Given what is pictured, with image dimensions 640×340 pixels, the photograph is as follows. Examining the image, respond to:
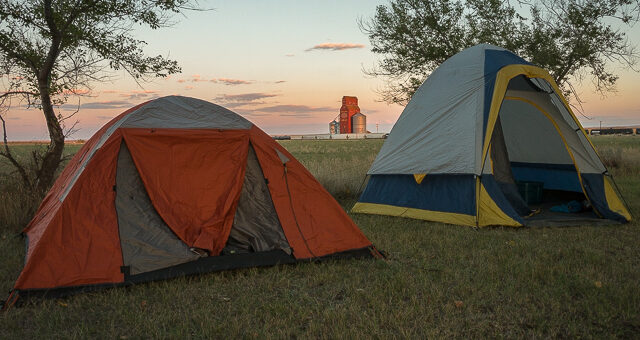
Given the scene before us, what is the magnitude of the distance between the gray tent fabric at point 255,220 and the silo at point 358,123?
119 metres

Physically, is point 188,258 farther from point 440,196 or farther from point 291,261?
point 440,196

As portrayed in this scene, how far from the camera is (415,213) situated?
8.05m

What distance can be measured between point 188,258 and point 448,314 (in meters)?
2.70

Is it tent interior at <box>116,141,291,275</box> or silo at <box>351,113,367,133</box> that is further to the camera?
silo at <box>351,113,367,133</box>

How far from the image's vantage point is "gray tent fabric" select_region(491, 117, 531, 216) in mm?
8625

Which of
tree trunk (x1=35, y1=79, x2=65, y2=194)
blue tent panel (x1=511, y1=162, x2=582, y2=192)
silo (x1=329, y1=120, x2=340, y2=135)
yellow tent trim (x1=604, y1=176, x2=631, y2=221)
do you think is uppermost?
silo (x1=329, y1=120, x2=340, y2=135)

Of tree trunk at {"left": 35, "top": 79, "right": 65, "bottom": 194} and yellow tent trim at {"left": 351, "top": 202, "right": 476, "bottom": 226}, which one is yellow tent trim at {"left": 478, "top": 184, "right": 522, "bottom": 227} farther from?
tree trunk at {"left": 35, "top": 79, "right": 65, "bottom": 194}

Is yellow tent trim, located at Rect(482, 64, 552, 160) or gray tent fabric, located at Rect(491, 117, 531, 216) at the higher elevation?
yellow tent trim, located at Rect(482, 64, 552, 160)

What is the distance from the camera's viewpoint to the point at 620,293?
4371mm

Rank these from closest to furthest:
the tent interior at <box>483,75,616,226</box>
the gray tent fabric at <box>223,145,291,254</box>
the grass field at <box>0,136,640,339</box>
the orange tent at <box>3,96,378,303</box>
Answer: the grass field at <box>0,136,640,339</box>, the orange tent at <box>3,96,378,303</box>, the gray tent fabric at <box>223,145,291,254</box>, the tent interior at <box>483,75,616,226</box>

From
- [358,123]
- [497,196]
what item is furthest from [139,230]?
[358,123]

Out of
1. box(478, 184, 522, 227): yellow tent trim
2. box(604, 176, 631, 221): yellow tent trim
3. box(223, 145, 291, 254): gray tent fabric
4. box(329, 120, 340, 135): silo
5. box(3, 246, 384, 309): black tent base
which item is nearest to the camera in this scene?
box(3, 246, 384, 309): black tent base

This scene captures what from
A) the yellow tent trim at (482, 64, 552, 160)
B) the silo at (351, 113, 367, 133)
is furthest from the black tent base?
the silo at (351, 113, 367, 133)

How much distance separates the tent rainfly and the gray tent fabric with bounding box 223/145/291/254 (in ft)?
10.9
